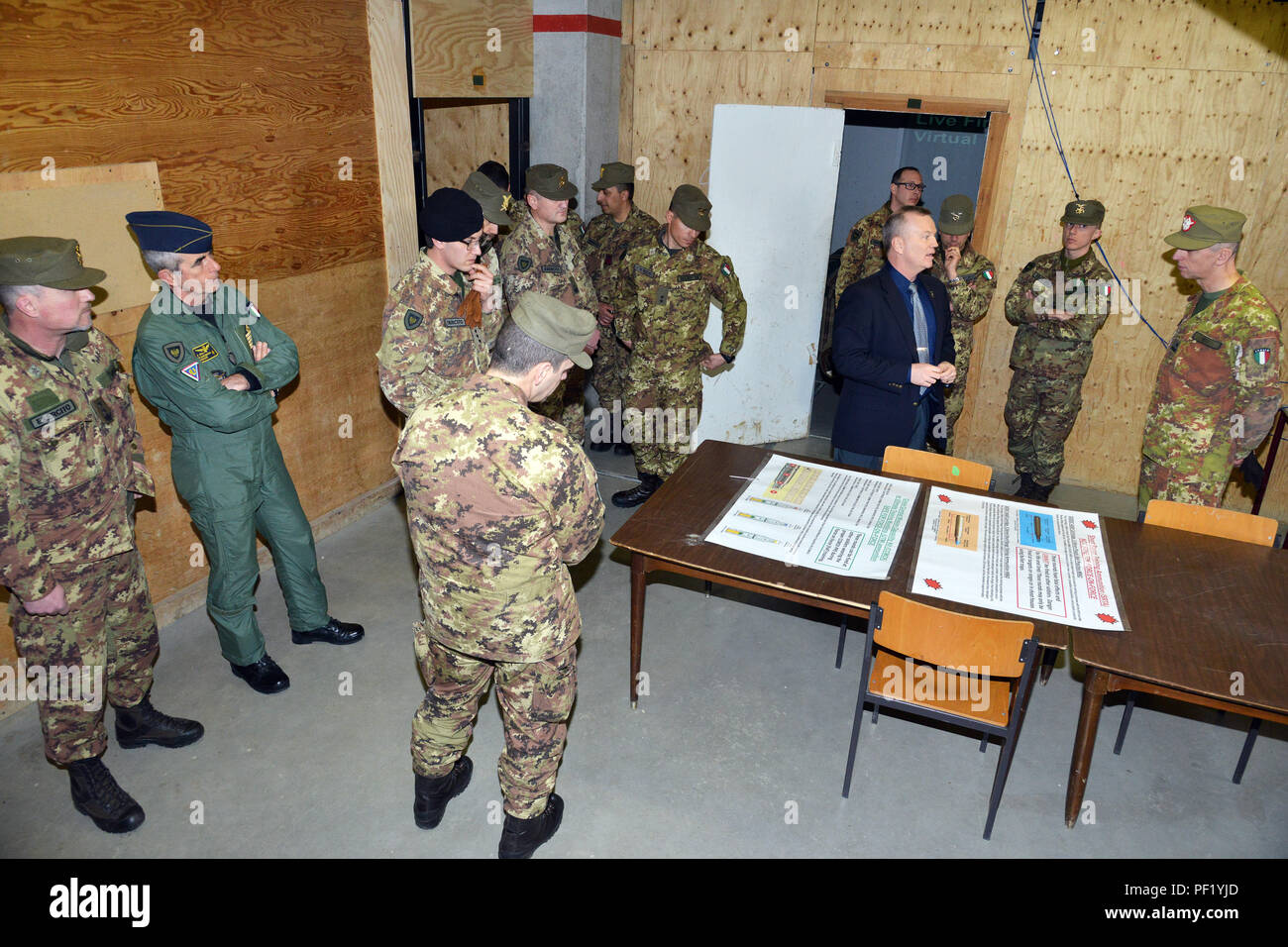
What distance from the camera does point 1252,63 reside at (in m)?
4.90

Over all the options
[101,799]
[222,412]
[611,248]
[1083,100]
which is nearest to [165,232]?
[222,412]

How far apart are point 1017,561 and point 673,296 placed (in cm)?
262

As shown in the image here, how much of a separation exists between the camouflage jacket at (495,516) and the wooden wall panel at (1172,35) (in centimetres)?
472

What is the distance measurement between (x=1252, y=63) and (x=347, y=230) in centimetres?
517

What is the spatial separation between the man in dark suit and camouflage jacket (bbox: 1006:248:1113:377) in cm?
156

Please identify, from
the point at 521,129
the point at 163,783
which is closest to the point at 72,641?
the point at 163,783

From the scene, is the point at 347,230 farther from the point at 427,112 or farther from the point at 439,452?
the point at 439,452

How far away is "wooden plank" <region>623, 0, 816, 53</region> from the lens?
5930 mm

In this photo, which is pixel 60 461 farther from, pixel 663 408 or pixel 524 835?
pixel 663 408

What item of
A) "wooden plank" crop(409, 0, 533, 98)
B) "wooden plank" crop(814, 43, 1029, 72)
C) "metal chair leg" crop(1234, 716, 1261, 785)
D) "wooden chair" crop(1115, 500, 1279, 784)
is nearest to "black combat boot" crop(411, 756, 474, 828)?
"wooden chair" crop(1115, 500, 1279, 784)

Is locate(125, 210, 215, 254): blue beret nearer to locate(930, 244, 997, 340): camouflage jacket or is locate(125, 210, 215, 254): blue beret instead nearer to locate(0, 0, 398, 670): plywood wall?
locate(0, 0, 398, 670): plywood wall

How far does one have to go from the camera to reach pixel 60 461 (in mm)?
2705

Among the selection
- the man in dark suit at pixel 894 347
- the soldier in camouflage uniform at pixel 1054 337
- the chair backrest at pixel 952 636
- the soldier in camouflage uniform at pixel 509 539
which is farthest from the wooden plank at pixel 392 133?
the soldier in camouflage uniform at pixel 1054 337

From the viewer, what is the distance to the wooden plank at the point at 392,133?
4.53 meters
